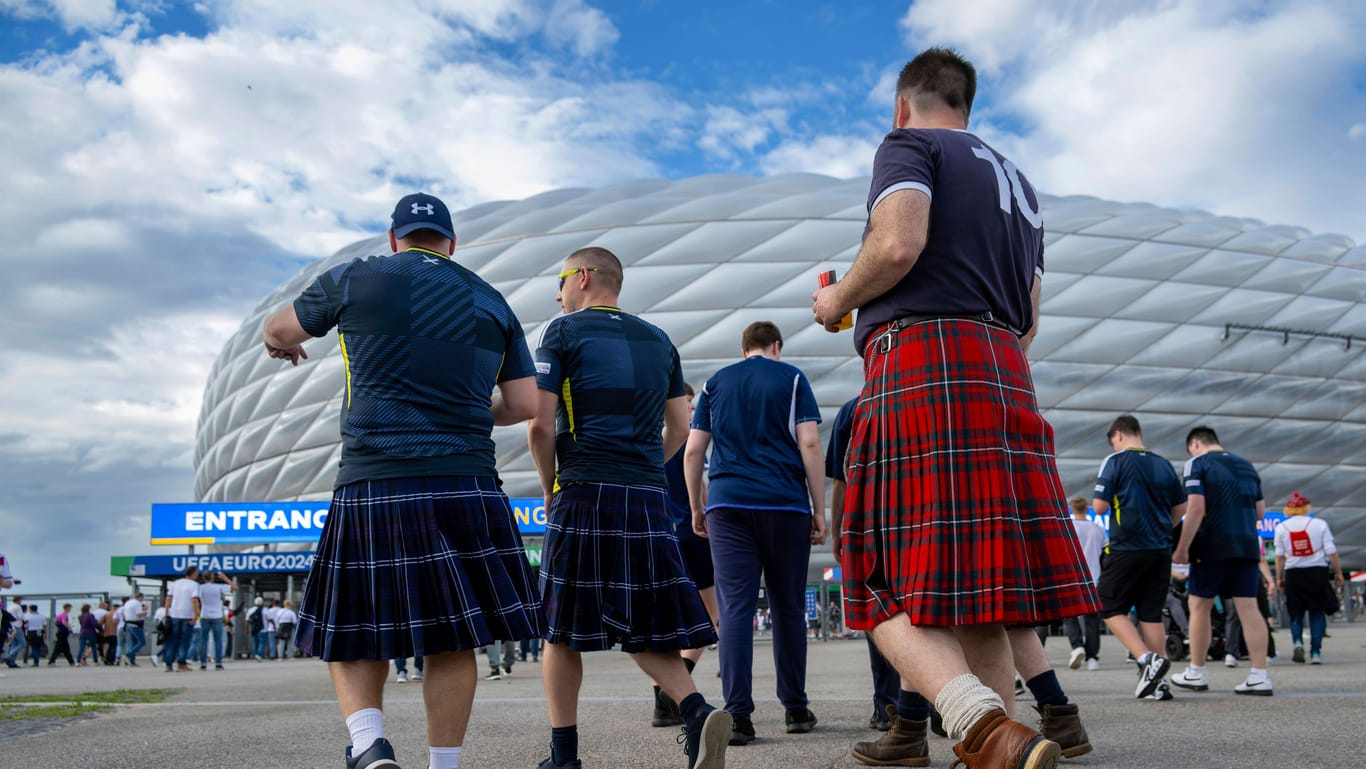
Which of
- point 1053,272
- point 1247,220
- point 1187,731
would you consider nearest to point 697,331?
point 1053,272

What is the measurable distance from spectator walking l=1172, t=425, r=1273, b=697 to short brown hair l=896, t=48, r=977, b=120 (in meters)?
4.13

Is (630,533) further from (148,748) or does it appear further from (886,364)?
(148,748)

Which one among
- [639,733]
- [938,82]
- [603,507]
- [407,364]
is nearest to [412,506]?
[407,364]

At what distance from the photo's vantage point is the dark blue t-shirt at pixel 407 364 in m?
2.58

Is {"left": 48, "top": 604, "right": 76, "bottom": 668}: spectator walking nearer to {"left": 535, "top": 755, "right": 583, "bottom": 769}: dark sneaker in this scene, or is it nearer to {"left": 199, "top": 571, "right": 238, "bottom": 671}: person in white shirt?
{"left": 199, "top": 571, "right": 238, "bottom": 671}: person in white shirt

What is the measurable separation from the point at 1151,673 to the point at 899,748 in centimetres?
245

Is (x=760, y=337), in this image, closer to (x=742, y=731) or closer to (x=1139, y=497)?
(x=742, y=731)


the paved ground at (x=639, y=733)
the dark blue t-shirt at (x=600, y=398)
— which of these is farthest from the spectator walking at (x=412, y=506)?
the paved ground at (x=639, y=733)

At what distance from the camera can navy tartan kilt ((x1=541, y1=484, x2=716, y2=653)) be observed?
10.6 feet

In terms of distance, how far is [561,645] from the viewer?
3.22 meters

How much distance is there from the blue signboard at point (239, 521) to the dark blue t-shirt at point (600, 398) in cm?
2071

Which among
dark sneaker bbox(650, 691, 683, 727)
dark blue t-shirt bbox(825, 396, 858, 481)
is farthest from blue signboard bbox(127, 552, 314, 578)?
dark blue t-shirt bbox(825, 396, 858, 481)

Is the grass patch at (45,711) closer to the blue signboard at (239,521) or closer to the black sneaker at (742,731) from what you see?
the black sneaker at (742,731)

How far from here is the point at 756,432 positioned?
4598 millimetres
